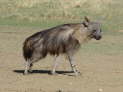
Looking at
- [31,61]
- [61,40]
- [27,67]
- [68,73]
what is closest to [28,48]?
[31,61]

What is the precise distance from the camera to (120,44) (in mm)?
19422

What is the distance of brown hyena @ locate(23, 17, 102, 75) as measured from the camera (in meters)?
12.9

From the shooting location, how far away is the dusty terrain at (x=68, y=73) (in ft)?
38.0

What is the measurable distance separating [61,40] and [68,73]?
1.11 metres

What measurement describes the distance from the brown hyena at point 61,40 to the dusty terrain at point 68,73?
0.55 m

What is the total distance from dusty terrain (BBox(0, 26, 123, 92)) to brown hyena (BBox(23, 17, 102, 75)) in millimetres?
548

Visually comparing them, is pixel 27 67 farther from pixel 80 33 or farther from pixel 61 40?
pixel 80 33

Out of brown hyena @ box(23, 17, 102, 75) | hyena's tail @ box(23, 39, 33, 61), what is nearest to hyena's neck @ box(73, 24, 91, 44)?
brown hyena @ box(23, 17, 102, 75)

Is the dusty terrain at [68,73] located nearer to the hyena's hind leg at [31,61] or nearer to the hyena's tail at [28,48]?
the hyena's hind leg at [31,61]

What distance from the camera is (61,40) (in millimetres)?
12891

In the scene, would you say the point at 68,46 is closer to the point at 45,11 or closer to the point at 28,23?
the point at 28,23

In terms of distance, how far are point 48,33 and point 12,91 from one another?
2388 mm

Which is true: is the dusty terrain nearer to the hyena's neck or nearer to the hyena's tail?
the hyena's tail

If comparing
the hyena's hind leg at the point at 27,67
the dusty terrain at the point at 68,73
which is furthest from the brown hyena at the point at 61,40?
the dusty terrain at the point at 68,73
